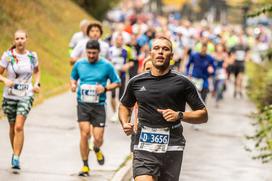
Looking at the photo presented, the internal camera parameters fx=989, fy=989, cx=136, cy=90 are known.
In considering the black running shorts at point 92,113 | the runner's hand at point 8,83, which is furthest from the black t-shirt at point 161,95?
the black running shorts at point 92,113

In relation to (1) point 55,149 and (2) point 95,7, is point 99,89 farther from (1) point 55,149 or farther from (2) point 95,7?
(2) point 95,7

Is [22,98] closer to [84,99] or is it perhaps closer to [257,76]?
[84,99]

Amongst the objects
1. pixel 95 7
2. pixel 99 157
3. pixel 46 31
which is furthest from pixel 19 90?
pixel 95 7

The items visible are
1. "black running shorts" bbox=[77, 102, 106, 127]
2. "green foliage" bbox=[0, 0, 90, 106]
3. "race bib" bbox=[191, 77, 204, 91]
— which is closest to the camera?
"black running shorts" bbox=[77, 102, 106, 127]

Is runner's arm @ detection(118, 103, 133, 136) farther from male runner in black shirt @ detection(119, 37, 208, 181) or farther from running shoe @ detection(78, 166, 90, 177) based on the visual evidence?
running shoe @ detection(78, 166, 90, 177)

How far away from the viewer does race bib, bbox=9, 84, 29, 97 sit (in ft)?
41.6

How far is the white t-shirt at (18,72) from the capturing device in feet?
41.5

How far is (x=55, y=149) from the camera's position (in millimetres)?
15227

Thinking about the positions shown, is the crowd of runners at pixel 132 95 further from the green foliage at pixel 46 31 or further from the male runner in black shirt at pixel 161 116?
the green foliage at pixel 46 31

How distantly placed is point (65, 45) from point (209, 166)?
15.2 metres

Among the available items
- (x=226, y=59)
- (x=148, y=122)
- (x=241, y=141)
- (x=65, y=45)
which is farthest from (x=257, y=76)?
(x=148, y=122)

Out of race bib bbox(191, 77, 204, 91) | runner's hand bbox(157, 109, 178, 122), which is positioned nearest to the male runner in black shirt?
runner's hand bbox(157, 109, 178, 122)

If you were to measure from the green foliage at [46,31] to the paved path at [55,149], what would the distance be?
5.99ft

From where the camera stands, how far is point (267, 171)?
16.4 metres
